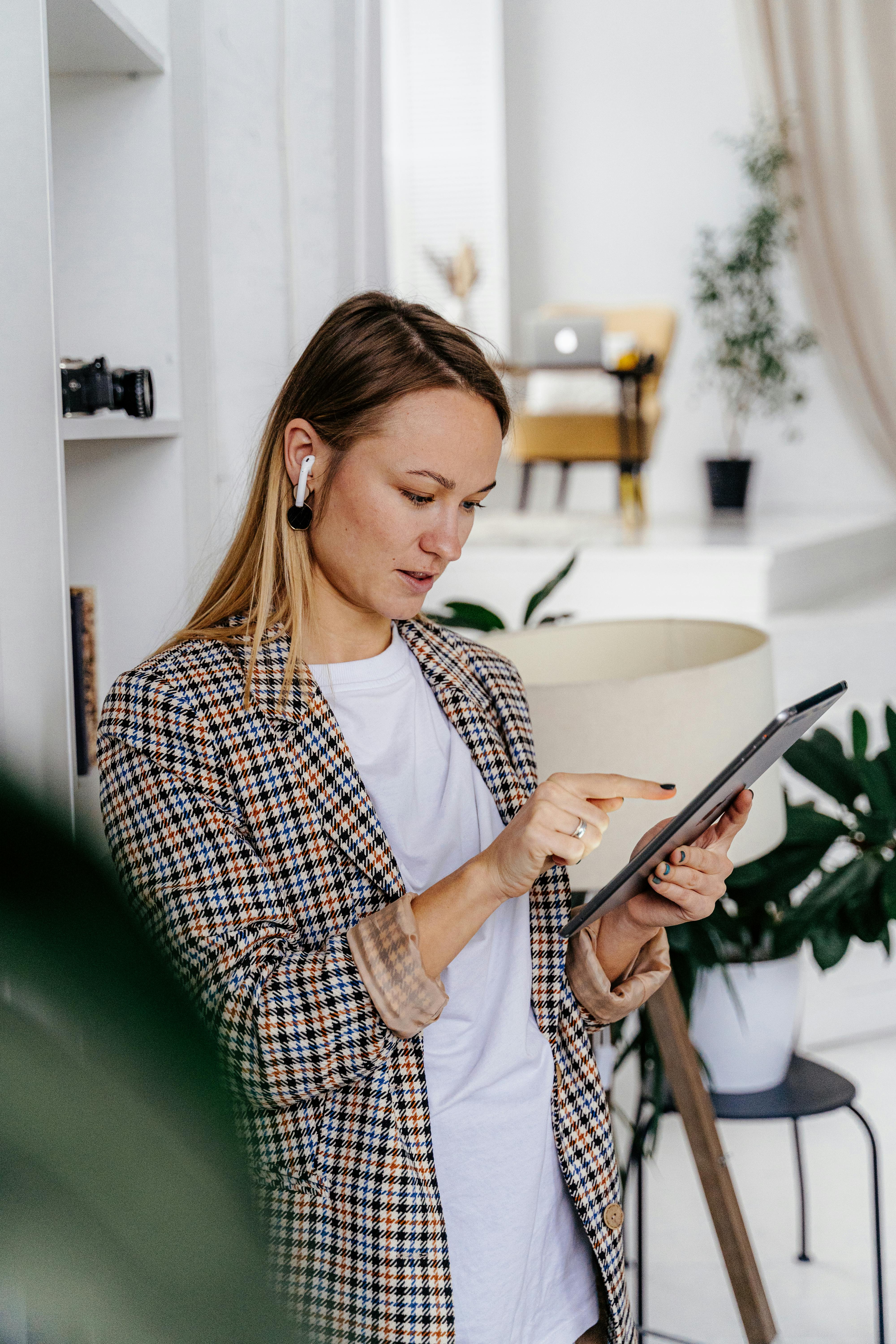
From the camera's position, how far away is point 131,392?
1204 mm

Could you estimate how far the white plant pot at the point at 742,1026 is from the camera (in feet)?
5.97

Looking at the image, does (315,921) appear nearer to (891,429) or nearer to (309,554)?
(309,554)

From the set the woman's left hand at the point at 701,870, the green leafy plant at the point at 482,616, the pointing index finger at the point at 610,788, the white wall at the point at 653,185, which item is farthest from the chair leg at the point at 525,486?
the pointing index finger at the point at 610,788

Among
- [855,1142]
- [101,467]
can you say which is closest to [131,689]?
[101,467]

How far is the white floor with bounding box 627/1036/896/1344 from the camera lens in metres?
2.03

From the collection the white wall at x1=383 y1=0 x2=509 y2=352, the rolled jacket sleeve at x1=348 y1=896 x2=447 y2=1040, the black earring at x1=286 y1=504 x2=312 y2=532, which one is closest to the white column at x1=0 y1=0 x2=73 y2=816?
the black earring at x1=286 y1=504 x2=312 y2=532

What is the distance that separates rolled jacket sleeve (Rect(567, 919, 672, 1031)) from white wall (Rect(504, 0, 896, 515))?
18.0 ft

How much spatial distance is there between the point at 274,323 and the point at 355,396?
2.15ft

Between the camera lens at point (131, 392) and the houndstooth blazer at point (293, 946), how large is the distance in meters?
0.34

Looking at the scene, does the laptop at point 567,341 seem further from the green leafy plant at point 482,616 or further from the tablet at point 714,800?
the tablet at point 714,800

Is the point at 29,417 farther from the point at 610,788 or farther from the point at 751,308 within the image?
the point at 751,308

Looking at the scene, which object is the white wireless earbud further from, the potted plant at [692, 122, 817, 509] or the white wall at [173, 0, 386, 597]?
the potted plant at [692, 122, 817, 509]

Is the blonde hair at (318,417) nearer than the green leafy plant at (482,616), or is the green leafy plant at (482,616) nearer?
the blonde hair at (318,417)

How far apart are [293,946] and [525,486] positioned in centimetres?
567
